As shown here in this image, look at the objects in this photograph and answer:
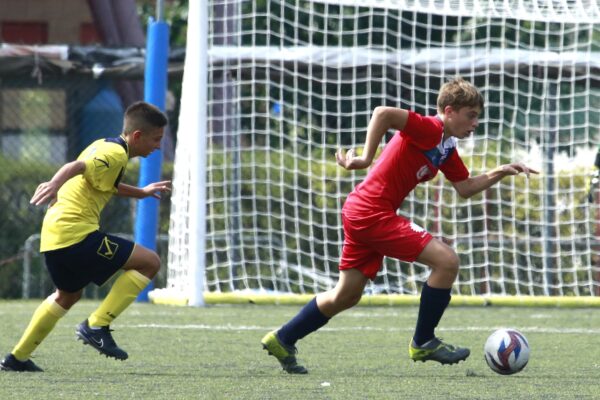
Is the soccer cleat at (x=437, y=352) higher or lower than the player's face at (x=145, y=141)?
lower

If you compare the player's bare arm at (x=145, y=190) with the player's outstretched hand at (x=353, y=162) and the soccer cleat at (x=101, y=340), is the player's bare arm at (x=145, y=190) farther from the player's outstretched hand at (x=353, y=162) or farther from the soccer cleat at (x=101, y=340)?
the player's outstretched hand at (x=353, y=162)

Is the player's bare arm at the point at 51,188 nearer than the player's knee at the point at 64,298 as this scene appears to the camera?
Yes

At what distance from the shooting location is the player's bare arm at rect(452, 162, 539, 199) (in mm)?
6609

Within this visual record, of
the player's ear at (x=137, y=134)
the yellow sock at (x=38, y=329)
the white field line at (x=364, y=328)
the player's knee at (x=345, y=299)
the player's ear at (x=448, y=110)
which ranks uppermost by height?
the player's ear at (x=448, y=110)

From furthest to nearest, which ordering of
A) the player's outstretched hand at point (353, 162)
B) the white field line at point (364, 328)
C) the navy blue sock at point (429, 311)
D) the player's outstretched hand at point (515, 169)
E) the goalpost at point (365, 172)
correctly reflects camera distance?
1. the goalpost at point (365, 172)
2. the white field line at point (364, 328)
3. the player's outstretched hand at point (515, 169)
4. the navy blue sock at point (429, 311)
5. the player's outstretched hand at point (353, 162)

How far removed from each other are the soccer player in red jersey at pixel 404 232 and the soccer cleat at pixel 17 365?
106cm

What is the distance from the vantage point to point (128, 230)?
12.7m

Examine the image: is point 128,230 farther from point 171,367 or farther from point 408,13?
point 171,367

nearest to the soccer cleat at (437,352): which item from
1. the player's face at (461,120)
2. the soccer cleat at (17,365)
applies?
the player's face at (461,120)

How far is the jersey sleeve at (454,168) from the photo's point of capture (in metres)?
6.80

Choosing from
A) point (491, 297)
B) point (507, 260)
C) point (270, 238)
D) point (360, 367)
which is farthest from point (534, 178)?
point (360, 367)

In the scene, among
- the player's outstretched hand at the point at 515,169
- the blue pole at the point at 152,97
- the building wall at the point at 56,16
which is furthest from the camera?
the building wall at the point at 56,16

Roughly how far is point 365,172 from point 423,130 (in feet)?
18.7

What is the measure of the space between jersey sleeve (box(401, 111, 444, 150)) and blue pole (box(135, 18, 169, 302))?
4815 millimetres
